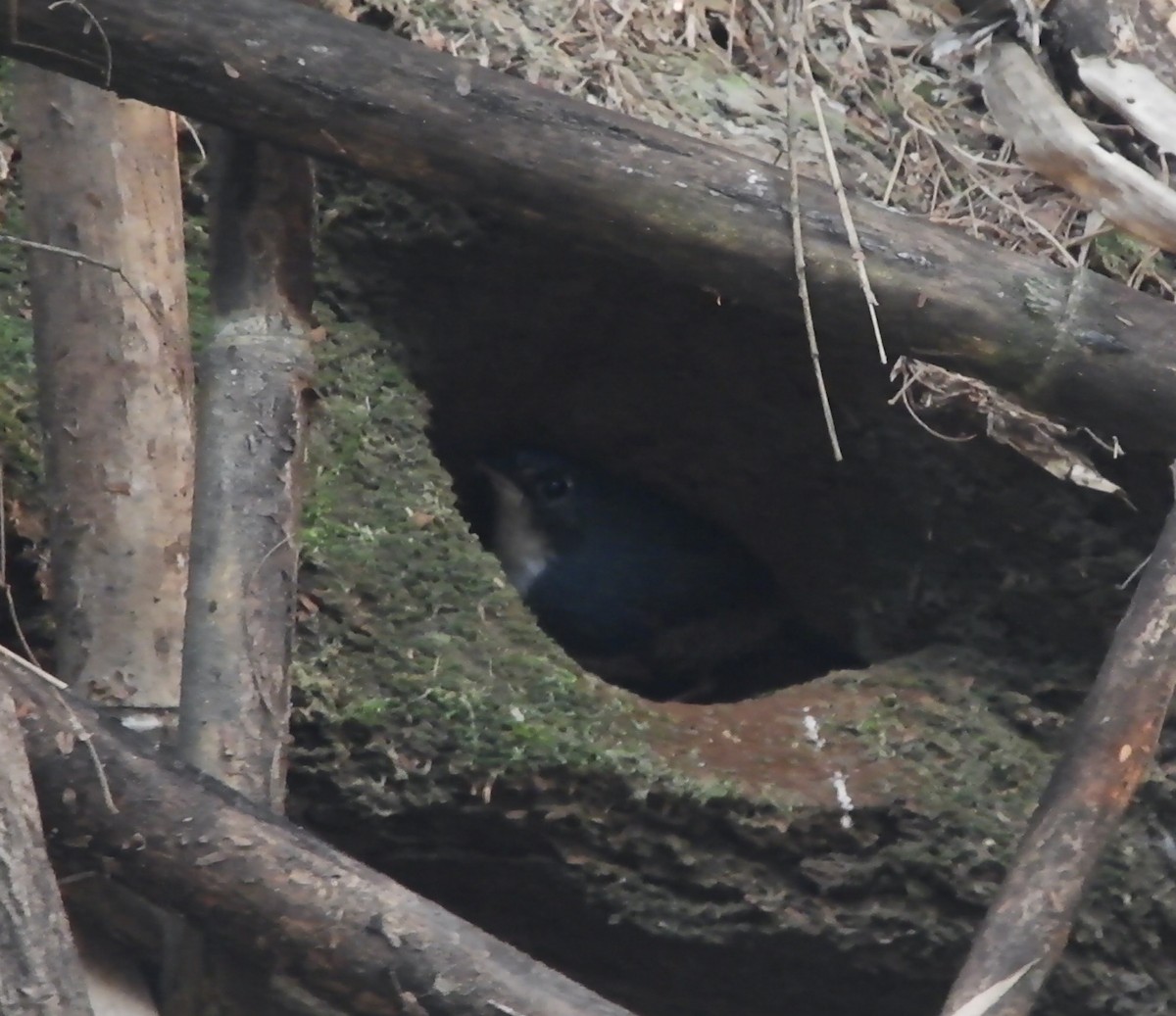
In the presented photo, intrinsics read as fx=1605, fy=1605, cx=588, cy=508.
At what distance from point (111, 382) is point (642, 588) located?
4.66 feet

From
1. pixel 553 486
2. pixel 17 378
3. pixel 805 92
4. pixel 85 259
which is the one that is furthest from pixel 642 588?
pixel 85 259

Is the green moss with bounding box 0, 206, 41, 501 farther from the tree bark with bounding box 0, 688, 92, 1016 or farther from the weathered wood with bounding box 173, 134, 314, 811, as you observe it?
the tree bark with bounding box 0, 688, 92, 1016

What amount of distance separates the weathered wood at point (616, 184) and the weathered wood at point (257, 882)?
2.09 feet

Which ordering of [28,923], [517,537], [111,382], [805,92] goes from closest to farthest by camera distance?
1. [28,923]
2. [111,382]
3. [805,92]
4. [517,537]

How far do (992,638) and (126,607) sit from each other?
130cm

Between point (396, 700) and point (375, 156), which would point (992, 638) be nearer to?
point (396, 700)

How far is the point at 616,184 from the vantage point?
1.73 metres

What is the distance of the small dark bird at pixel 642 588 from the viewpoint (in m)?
3.13

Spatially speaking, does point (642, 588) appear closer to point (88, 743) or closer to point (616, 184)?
point (616, 184)

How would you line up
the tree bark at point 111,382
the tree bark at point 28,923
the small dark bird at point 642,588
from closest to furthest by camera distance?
the tree bark at point 28,923 → the tree bark at point 111,382 → the small dark bird at point 642,588

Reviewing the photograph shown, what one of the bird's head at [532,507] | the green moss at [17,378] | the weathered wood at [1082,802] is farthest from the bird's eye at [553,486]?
the weathered wood at [1082,802]

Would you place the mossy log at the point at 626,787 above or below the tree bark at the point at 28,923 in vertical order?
below

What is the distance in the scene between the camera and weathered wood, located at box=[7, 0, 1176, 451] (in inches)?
66.2

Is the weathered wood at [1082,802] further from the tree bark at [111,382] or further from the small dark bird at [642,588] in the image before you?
the small dark bird at [642,588]
